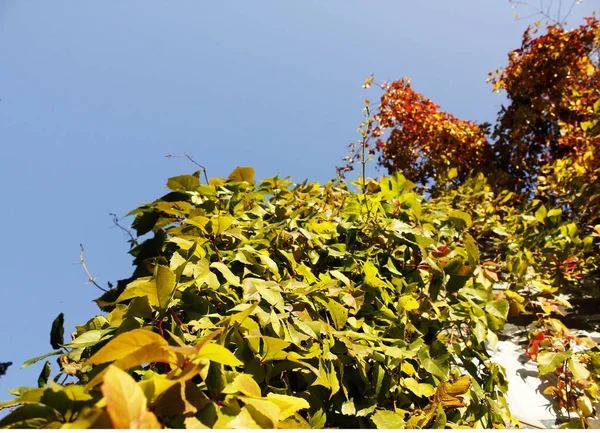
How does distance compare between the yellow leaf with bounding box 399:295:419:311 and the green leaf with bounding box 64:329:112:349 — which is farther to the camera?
the yellow leaf with bounding box 399:295:419:311

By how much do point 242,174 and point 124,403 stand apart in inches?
60.7

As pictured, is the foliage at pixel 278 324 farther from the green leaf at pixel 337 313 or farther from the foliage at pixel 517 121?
the foliage at pixel 517 121

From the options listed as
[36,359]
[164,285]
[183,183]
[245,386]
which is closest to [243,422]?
[245,386]

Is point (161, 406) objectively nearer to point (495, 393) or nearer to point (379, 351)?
point (379, 351)

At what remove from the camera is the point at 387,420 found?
114 centimetres

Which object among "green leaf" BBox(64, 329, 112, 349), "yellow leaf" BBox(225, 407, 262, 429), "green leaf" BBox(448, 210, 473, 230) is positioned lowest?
"yellow leaf" BBox(225, 407, 262, 429)

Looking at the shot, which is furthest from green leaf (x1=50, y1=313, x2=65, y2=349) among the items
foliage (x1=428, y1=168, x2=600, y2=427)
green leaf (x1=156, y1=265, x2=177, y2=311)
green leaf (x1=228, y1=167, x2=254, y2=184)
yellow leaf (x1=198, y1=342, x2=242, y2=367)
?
foliage (x1=428, y1=168, x2=600, y2=427)

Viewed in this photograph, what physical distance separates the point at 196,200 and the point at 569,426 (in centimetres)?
187

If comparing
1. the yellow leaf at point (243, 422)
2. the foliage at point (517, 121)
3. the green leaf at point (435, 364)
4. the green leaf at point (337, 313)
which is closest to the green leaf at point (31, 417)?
the yellow leaf at point (243, 422)

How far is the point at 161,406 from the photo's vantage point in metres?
0.59

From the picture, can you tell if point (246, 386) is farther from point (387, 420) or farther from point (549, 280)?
point (549, 280)

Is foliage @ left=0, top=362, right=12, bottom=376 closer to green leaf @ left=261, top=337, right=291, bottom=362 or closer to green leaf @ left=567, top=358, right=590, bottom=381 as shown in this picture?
green leaf @ left=261, top=337, right=291, bottom=362

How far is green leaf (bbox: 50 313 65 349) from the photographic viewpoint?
1.05 m

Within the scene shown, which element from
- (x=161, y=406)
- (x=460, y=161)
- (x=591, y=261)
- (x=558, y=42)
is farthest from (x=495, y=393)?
(x=558, y=42)
